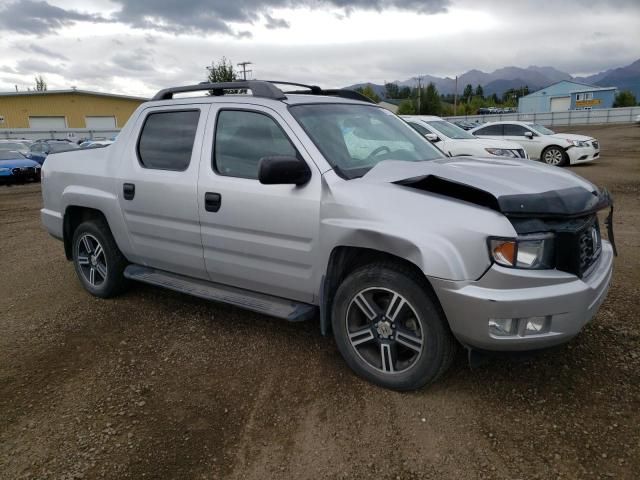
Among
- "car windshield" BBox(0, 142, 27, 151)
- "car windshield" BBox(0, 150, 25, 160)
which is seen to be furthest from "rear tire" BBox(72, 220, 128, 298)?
"car windshield" BBox(0, 142, 27, 151)

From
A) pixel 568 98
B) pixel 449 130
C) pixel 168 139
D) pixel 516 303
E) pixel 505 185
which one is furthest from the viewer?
pixel 568 98

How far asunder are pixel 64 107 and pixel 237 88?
2016 inches

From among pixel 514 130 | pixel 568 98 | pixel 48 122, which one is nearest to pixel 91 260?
pixel 514 130

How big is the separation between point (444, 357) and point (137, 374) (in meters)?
2.13

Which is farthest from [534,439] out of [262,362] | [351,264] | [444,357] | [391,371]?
[262,362]

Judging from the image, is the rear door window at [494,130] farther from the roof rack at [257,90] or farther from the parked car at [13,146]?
the parked car at [13,146]

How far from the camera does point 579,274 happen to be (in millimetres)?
2699

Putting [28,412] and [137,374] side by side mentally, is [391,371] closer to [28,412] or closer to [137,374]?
[137,374]

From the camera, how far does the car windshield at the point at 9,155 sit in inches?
754

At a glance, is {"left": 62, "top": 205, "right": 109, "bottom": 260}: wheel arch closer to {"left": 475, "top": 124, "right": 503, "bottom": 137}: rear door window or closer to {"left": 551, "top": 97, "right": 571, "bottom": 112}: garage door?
{"left": 475, "top": 124, "right": 503, "bottom": 137}: rear door window

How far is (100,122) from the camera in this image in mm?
50156

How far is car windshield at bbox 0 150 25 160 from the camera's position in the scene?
19156mm

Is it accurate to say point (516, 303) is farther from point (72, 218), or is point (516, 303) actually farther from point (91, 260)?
point (72, 218)

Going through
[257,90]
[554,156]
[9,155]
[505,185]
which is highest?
[257,90]
